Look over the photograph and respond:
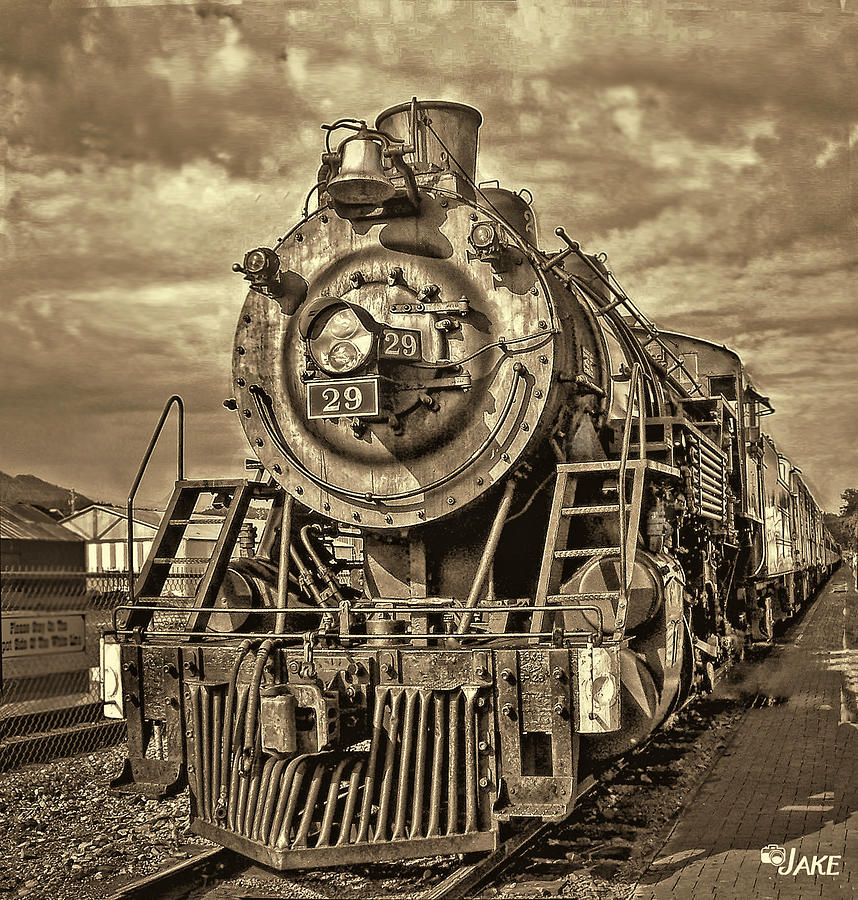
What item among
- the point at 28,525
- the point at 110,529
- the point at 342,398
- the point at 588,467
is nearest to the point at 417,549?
the point at 342,398

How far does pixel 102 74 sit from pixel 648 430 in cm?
371

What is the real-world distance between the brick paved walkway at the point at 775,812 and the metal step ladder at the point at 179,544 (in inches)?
103

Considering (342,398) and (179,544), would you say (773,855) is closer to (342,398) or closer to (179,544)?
(342,398)

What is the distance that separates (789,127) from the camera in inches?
211

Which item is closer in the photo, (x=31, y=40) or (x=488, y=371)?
(x=488, y=371)

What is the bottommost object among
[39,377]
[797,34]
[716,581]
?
[716,581]

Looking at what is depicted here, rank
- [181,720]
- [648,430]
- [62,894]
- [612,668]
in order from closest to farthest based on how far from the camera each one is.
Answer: [612,668], [62,894], [181,720], [648,430]

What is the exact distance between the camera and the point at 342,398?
16.5 feet

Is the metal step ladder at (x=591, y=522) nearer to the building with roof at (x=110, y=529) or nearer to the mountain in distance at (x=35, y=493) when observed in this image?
the building with roof at (x=110, y=529)

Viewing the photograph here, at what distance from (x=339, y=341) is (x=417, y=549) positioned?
1.17m

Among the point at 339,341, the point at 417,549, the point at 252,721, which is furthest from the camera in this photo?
the point at 417,549

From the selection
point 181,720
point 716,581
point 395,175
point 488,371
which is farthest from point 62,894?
point 716,581

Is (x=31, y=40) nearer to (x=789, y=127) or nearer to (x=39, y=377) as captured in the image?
(x=39, y=377)

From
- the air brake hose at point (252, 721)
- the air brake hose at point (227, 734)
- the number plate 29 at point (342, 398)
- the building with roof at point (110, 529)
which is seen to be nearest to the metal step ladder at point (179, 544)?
the building with roof at point (110, 529)
